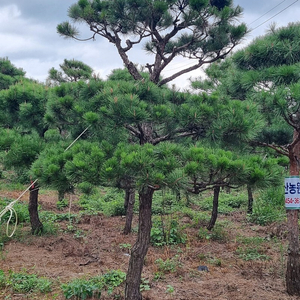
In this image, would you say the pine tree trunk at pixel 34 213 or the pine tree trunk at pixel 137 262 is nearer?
the pine tree trunk at pixel 137 262

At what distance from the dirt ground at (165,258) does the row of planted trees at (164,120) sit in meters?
0.59

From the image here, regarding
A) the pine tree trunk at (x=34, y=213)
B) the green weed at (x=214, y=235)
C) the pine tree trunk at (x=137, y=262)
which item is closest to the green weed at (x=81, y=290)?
the pine tree trunk at (x=137, y=262)

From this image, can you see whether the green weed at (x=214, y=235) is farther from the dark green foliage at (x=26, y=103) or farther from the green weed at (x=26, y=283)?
the dark green foliage at (x=26, y=103)

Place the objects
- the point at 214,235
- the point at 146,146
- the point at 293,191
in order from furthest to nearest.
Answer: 1. the point at 214,235
2. the point at 293,191
3. the point at 146,146

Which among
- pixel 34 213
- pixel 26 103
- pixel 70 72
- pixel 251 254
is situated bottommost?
pixel 251 254

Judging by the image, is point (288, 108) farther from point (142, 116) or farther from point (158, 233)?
point (158, 233)

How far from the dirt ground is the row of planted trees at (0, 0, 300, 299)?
1.95ft

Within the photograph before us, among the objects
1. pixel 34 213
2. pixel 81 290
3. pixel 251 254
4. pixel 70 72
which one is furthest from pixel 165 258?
pixel 70 72

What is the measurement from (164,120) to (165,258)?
255cm

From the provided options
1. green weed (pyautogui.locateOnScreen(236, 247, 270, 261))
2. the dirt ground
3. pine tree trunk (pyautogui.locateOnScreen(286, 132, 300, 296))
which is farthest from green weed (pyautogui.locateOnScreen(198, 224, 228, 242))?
pine tree trunk (pyautogui.locateOnScreen(286, 132, 300, 296))

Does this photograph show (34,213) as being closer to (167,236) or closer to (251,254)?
(167,236)

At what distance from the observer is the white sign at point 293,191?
330cm

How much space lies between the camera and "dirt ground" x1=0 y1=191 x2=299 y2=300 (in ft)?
11.7

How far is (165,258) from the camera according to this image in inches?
182
